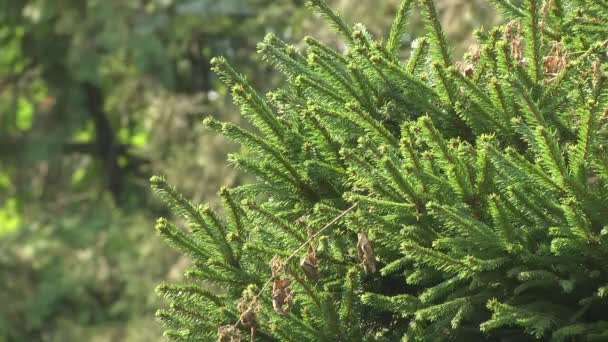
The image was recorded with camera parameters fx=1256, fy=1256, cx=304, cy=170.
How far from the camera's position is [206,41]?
15.3m

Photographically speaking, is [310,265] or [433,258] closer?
[433,258]

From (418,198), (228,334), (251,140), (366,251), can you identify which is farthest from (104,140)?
(418,198)

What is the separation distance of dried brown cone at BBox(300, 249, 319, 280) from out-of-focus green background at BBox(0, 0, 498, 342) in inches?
308

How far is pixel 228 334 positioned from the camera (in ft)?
10.5

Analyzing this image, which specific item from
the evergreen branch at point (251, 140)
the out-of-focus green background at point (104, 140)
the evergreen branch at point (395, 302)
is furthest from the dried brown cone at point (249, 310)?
the out-of-focus green background at point (104, 140)

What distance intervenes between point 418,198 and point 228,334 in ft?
2.00

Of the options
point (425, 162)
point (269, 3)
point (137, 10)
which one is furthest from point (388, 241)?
point (137, 10)

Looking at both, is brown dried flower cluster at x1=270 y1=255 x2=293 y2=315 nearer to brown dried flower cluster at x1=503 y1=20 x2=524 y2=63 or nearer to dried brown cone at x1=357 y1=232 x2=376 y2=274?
dried brown cone at x1=357 y1=232 x2=376 y2=274

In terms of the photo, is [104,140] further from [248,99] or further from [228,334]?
[228,334]

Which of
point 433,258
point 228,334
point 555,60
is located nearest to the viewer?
point 433,258

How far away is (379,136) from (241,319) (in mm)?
583

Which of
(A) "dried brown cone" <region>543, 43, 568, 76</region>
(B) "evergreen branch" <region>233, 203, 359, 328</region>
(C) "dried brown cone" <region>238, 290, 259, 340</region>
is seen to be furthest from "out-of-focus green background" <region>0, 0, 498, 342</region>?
(C) "dried brown cone" <region>238, 290, 259, 340</region>

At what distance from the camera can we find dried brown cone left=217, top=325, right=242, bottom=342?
10.4 ft

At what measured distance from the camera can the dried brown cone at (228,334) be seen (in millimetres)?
3176
